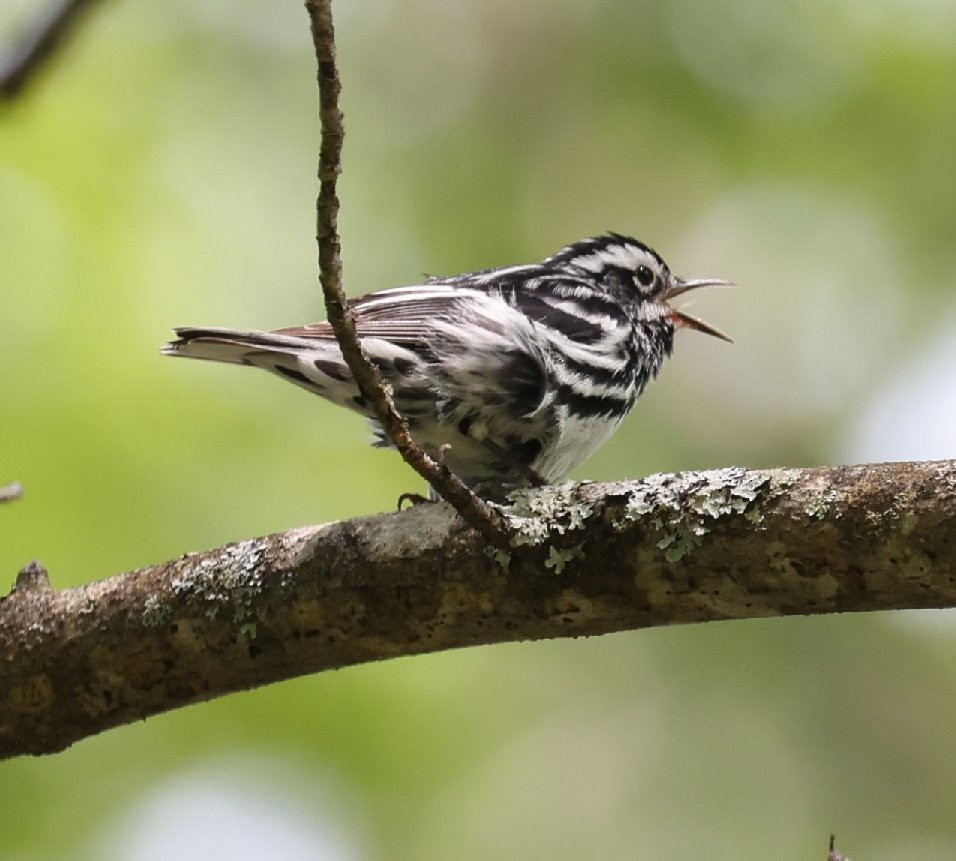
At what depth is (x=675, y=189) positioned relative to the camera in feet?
26.5

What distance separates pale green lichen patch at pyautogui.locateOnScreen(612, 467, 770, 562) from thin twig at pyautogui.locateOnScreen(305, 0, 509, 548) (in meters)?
0.34

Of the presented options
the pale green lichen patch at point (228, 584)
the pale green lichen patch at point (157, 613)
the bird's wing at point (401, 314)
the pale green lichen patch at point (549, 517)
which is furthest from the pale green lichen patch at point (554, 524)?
the bird's wing at point (401, 314)

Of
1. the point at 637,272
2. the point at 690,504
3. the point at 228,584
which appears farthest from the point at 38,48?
the point at 637,272

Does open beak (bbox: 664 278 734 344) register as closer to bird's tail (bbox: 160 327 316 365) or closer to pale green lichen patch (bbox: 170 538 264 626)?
bird's tail (bbox: 160 327 316 365)

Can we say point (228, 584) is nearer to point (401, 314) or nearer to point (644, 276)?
point (401, 314)

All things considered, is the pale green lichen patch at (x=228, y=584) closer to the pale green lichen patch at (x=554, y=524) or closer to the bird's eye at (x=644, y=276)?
the pale green lichen patch at (x=554, y=524)

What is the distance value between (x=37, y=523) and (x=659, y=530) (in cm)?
442

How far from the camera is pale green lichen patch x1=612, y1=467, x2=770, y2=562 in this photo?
2.86 meters

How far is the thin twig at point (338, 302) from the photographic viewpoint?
253cm

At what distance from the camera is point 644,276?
17.5 feet

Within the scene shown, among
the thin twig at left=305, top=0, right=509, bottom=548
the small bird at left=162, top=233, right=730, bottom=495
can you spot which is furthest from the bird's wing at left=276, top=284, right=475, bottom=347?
the thin twig at left=305, top=0, right=509, bottom=548

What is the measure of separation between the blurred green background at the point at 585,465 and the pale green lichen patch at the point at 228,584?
3055mm

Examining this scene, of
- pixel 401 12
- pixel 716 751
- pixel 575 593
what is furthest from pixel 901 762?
Result: pixel 401 12

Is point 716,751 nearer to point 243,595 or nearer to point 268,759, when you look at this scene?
point 268,759
